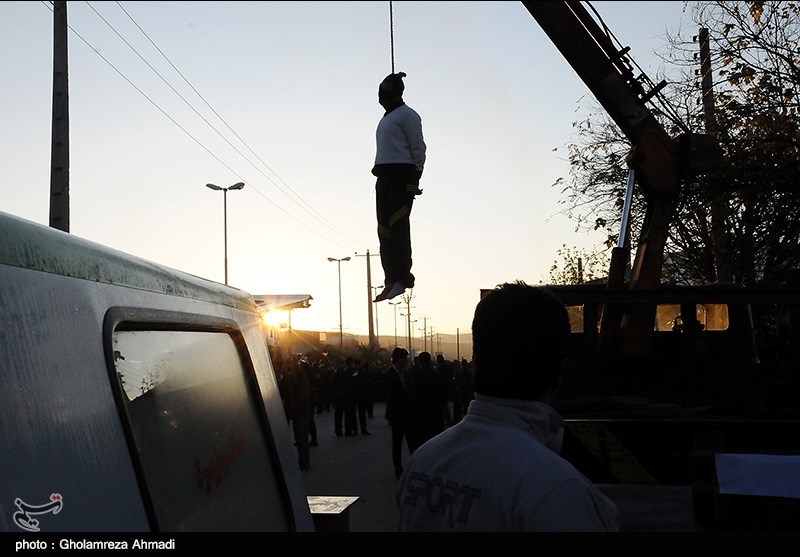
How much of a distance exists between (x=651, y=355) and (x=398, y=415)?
653 cm

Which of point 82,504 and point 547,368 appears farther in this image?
point 547,368

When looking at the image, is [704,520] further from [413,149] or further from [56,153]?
[56,153]

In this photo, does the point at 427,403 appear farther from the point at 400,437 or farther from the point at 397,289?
the point at 397,289

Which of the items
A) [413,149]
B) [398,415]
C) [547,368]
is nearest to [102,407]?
[547,368]

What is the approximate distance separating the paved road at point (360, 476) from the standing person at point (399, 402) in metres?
0.66

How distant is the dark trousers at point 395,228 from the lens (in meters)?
4.87

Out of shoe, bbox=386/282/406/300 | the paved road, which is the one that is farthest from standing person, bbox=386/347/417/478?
shoe, bbox=386/282/406/300

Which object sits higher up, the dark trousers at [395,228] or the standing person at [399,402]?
the dark trousers at [395,228]

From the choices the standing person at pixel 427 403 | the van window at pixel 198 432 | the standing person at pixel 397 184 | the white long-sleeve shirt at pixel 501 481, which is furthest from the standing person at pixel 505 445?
the standing person at pixel 427 403

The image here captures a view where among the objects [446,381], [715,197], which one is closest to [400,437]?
[446,381]

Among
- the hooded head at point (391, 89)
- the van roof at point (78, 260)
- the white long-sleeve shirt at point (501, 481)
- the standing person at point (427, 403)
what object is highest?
the hooded head at point (391, 89)

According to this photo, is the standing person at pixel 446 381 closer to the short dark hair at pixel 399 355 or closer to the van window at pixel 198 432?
the short dark hair at pixel 399 355

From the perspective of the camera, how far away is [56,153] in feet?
50.5

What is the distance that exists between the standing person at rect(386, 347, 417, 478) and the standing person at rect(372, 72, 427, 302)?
7413mm
